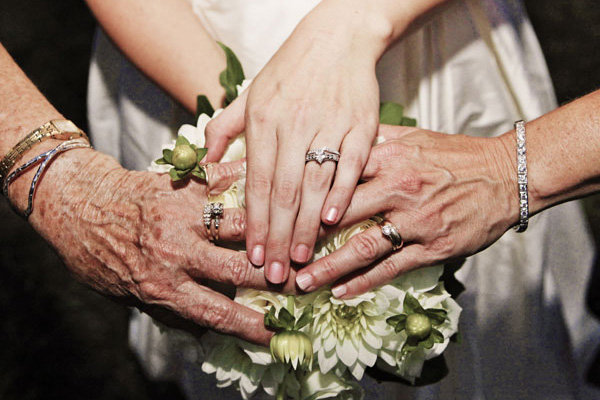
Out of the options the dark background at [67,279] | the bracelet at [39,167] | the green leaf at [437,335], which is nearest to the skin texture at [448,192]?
the green leaf at [437,335]

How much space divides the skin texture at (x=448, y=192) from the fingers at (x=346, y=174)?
20 millimetres

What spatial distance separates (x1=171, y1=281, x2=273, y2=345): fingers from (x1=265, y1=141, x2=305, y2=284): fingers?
7 cm

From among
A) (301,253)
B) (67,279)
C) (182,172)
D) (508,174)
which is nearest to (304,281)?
(301,253)

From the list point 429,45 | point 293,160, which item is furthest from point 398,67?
point 293,160

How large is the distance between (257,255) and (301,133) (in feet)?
0.67

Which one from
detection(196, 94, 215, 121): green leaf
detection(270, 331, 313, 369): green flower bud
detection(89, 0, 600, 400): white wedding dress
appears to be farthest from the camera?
detection(89, 0, 600, 400): white wedding dress

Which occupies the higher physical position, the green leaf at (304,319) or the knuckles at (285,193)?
the knuckles at (285,193)

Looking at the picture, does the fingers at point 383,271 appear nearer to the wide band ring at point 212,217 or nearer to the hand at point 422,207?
the hand at point 422,207

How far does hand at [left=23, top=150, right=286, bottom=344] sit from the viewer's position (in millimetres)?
844

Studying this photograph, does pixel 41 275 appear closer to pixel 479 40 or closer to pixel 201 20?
pixel 201 20

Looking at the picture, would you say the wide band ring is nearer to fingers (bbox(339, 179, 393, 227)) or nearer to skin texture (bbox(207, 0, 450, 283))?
skin texture (bbox(207, 0, 450, 283))

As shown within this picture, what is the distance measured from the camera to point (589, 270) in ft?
4.22

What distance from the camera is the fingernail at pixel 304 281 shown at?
81 centimetres

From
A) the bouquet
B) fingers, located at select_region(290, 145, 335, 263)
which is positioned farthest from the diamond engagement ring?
the bouquet
